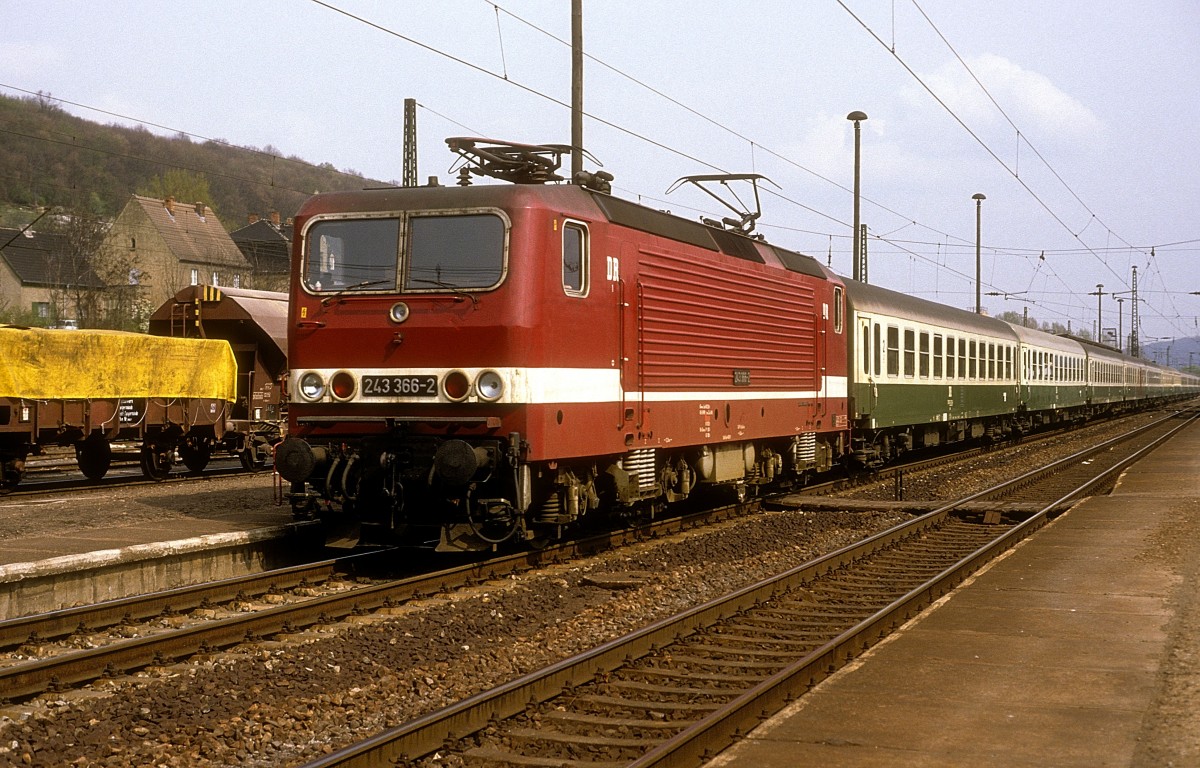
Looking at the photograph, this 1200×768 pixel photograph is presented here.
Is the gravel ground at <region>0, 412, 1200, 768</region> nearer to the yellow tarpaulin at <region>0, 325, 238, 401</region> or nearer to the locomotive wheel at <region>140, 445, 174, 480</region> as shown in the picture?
the yellow tarpaulin at <region>0, 325, 238, 401</region>

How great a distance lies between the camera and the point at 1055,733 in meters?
5.77

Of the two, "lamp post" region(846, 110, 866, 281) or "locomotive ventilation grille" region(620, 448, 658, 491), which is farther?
"lamp post" region(846, 110, 866, 281)

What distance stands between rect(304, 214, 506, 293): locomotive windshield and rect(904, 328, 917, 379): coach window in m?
14.7

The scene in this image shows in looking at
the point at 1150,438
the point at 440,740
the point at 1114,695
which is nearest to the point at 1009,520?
the point at 1114,695

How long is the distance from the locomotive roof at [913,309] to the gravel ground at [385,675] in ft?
31.5

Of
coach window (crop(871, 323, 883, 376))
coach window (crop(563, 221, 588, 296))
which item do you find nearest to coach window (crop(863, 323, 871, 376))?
coach window (crop(871, 323, 883, 376))

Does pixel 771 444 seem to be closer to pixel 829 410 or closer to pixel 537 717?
pixel 829 410

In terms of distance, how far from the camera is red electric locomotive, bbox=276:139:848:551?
34.2 feet

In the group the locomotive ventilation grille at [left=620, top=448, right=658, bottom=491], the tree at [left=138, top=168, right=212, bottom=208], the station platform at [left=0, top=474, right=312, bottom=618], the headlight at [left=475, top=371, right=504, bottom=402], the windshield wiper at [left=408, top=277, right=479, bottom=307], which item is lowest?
the station platform at [left=0, top=474, right=312, bottom=618]

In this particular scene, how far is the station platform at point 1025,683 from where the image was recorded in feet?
18.1

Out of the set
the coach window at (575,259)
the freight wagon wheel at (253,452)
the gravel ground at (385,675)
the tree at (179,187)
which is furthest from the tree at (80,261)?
the tree at (179,187)

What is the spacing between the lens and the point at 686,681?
24.0 ft

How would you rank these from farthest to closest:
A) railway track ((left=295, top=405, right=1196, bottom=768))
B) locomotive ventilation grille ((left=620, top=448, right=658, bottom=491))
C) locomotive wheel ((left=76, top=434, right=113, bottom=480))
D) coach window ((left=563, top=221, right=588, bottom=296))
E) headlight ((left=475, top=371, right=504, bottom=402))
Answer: locomotive wheel ((left=76, top=434, right=113, bottom=480)) < locomotive ventilation grille ((left=620, top=448, right=658, bottom=491)) < coach window ((left=563, top=221, right=588, bottom=296)) < headlight ((left=475, top=371, right=504, bottom=402)) < railway track ((left=295, top=405, right=1196, bottom=768))

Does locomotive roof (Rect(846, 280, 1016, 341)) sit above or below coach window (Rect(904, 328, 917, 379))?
above
